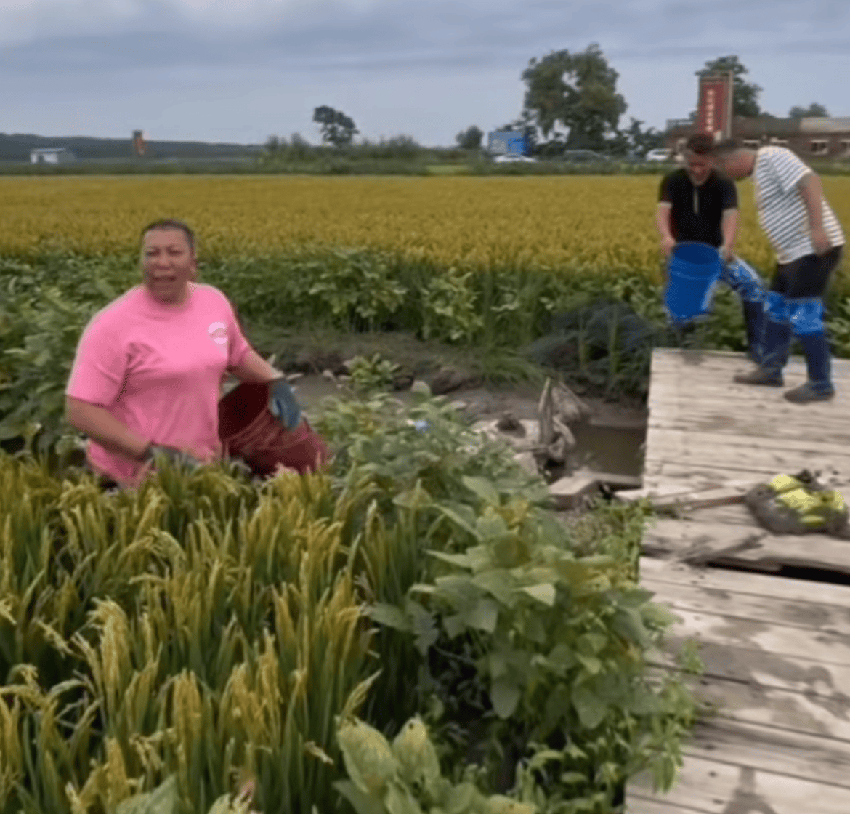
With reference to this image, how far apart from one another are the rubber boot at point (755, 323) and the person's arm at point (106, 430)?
4.51m

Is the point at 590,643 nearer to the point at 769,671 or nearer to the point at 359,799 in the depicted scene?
the point at 359,799

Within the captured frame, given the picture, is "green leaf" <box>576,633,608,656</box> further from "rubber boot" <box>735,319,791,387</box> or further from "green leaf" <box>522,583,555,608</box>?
"rubber boot" <box>735,319,791,387</box>

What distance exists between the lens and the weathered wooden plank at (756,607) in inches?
124

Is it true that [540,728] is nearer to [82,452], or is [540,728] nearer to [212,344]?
[212,344]

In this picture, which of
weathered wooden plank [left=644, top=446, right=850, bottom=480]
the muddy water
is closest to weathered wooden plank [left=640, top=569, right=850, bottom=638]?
weathered wooden plank [left=644, top=446, right=850, bottom=480]

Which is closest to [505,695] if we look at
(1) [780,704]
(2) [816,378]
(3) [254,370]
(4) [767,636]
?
(1) [780,704]

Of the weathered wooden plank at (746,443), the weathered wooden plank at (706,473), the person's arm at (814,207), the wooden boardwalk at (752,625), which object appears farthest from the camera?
the person's arm at (814,207)

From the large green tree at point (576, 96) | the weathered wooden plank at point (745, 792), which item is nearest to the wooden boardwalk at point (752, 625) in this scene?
the weathered wooden plank at point (745, 792)

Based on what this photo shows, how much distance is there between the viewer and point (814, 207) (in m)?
5.61

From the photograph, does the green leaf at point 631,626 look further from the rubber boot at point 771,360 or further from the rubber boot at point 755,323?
the rubber boot at point 755,323

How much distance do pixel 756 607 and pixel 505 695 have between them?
125cm

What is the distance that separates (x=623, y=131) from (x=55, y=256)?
226 ft

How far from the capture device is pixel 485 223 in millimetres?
13570

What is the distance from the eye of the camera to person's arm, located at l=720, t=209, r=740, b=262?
662 centimetres
